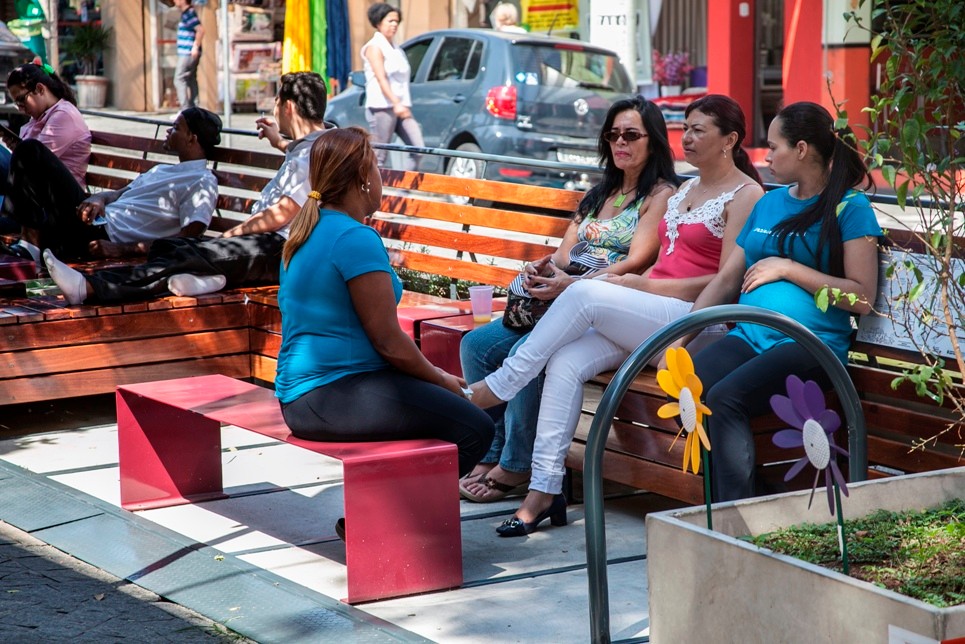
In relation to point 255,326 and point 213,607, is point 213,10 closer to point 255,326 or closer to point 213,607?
point 255,326

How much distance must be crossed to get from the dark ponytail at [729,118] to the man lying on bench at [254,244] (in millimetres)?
2349

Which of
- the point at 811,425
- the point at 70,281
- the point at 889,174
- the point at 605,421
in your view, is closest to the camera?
the point at 811,425

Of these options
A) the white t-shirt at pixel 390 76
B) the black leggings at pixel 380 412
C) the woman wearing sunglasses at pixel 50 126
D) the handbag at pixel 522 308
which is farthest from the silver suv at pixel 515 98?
the black leggings at pixel 380 412

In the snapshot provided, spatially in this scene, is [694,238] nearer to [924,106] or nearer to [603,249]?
[603,249]

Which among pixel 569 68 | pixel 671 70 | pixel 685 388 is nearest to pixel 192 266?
pixel 685 388

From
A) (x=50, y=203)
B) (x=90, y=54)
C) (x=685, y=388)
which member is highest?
(x=90, y=54)

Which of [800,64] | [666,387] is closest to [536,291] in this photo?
[666,387]

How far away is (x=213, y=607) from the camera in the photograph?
4.18 meters

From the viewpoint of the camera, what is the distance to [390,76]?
13352 millimetres

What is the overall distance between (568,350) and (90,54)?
2413cm

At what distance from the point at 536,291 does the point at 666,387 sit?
2.15 meters

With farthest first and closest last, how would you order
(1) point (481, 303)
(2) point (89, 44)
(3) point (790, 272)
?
1. (2) point (89, 44)
2. (1) point (481, 303)
3. (3) point (790, 272)

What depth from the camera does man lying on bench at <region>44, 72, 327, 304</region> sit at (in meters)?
6.79

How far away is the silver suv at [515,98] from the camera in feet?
44.4
